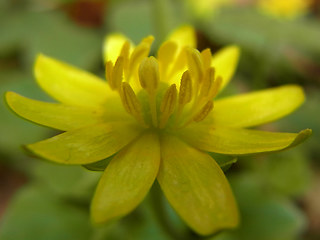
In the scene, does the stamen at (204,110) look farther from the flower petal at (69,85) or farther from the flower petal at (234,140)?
the flower petal at (69,85)

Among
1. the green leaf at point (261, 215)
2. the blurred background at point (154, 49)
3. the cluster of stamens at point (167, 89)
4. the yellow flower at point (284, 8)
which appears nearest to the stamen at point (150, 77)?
the cluster of stamens at point (167, 89)

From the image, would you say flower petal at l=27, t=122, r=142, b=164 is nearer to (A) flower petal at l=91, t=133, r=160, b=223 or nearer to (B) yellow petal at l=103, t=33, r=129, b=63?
(A) flower petal at l=91, t=133, r=160, b=223

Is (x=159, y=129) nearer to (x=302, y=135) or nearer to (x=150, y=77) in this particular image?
(x=150, y=77)

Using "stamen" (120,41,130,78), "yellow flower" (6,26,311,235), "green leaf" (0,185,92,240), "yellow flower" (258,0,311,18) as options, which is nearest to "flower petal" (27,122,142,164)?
"yellow flower" (6,26,311,235)

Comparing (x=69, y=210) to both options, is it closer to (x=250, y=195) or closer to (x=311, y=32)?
(x=250, y=195)

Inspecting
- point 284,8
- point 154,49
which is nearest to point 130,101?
point 154,49

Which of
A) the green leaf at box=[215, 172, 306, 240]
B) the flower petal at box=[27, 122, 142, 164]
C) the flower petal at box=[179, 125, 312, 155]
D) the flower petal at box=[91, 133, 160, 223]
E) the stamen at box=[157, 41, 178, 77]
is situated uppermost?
the stamen at box=[157, 41, 178, 77]

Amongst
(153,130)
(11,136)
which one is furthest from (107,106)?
(11,136)
